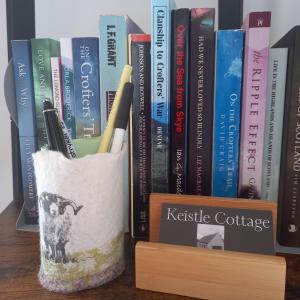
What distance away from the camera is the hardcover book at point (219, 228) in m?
0.31

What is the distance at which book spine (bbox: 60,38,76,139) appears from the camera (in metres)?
0.39

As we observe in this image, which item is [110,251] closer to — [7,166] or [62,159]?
[62,159]

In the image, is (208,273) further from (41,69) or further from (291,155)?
(41,69)

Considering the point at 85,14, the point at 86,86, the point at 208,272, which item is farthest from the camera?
the point at 85,14

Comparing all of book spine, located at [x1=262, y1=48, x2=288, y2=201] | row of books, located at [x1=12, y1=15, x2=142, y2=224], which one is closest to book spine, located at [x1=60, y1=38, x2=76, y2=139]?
row of books, located at [x1=12, y1=15, x2=142, y2=224]

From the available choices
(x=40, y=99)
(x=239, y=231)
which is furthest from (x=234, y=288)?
(x=40, y=99)

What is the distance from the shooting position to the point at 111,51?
0.38m

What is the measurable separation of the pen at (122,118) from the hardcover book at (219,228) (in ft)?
0.27

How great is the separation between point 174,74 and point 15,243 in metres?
0.25

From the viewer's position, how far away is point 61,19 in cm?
57

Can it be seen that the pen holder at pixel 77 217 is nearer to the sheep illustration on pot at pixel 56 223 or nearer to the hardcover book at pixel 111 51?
the sheep illustration on pot at pixel 56 223

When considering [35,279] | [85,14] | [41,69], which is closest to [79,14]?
[85,14]

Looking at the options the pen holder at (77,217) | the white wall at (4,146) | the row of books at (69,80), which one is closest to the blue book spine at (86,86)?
the row of books at (69,80)

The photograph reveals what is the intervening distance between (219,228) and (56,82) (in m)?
0.24
